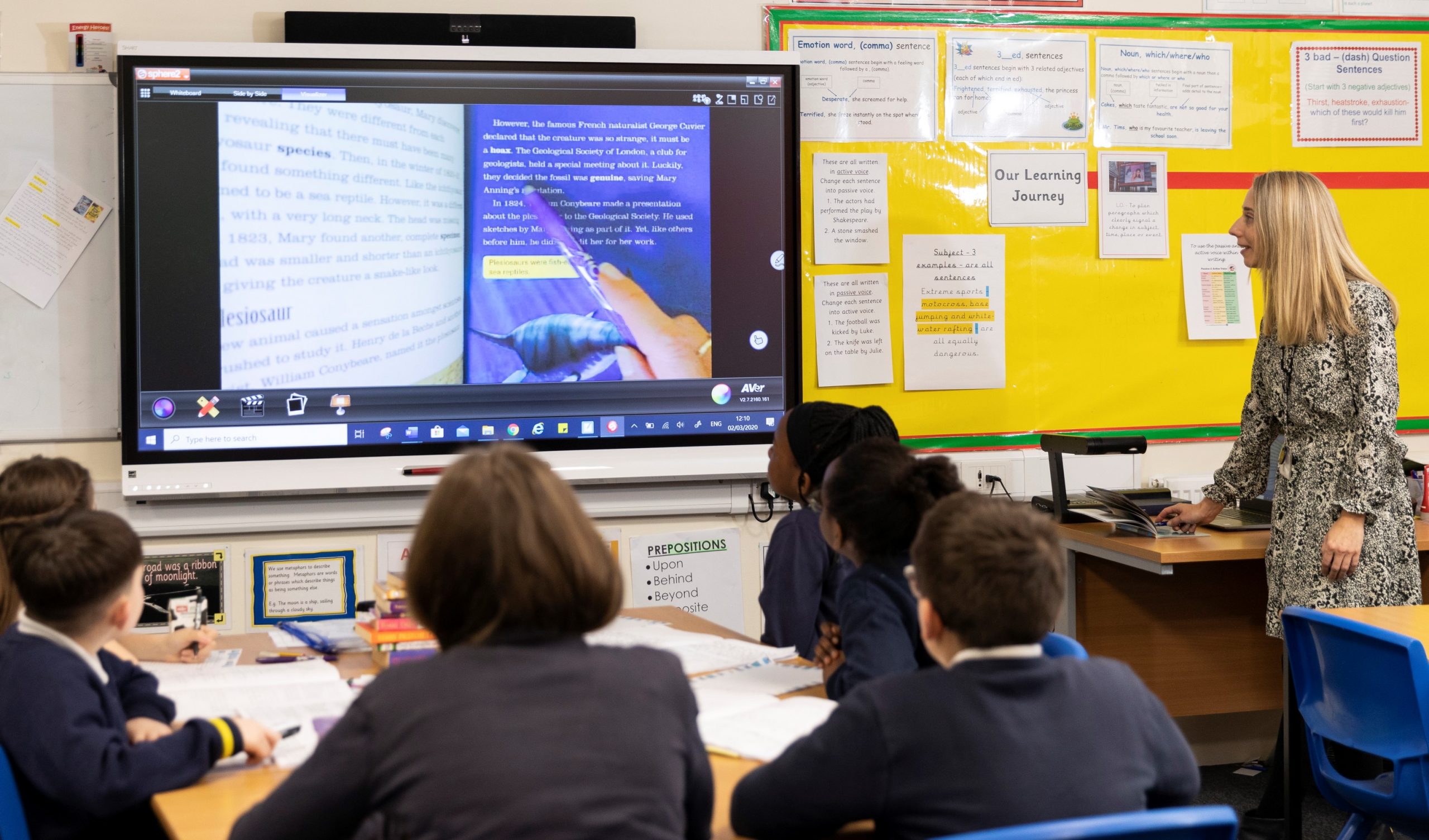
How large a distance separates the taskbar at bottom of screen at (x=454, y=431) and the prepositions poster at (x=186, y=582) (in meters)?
0.32

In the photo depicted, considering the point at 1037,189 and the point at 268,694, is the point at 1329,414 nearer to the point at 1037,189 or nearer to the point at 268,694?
the point at 1037,189

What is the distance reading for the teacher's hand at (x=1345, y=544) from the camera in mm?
2771

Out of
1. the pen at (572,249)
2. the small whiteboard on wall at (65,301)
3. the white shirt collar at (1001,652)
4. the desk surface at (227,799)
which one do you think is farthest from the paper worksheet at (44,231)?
the white shirt collar at (1001,652)

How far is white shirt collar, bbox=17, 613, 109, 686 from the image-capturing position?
1568 mm

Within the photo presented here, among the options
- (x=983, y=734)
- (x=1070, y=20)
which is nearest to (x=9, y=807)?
(x=983, y=734)

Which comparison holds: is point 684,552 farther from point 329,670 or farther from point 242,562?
point 329,670

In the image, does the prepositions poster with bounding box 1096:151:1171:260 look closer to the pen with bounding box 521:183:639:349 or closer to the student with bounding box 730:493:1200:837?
the pen with bounding box 521:183:639:349

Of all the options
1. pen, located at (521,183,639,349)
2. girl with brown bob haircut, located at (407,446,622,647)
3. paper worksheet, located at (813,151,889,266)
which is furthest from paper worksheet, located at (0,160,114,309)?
girl with brown bob haircut, located at (407,446,622,647)

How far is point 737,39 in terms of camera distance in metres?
3.51

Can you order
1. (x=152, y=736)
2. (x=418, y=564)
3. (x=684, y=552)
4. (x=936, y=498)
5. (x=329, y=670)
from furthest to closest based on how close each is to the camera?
1. (x=684, y=552)
2. (x=329, y=670)
3. (x=936, y=498)
4. (x=152, y=736)
5. (x=418, y=564)

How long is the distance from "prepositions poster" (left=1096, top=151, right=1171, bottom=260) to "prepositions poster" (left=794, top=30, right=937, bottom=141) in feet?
1.92

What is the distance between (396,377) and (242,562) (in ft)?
2.24

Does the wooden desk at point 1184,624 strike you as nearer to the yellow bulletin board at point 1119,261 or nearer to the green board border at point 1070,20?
the yellow bulletin board at point 1119,261

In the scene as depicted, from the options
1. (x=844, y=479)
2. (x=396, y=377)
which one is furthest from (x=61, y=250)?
(x=844, y=479)
